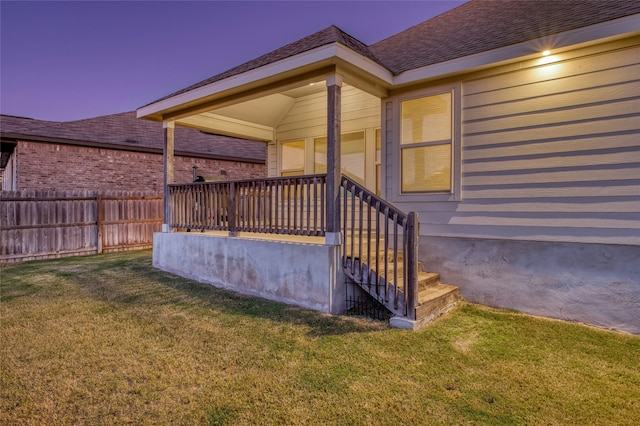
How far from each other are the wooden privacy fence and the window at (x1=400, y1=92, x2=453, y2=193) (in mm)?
9317

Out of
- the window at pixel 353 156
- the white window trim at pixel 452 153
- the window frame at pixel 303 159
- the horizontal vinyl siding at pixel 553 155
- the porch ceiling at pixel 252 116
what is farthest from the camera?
the window frame at pixel 303 159

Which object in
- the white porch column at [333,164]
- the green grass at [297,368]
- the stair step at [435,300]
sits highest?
the white porch column at [333,164]

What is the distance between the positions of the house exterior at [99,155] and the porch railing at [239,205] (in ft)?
21.9

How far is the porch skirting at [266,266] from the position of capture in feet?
15.7

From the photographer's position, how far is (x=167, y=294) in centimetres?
578

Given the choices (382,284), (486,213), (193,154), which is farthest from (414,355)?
(193,154)

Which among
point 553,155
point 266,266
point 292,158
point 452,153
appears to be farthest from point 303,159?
point 553,155

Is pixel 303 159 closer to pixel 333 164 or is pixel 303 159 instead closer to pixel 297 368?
pixel 333 164

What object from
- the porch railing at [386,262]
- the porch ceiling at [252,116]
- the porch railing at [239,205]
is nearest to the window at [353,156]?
the porch railing at [239,205]

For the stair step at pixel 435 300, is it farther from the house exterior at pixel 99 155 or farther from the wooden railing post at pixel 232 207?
the house exterior at pixel 99 155

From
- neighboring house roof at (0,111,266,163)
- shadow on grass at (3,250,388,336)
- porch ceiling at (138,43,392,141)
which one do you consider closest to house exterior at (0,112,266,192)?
neighboring house roof at (0,111,266,163)

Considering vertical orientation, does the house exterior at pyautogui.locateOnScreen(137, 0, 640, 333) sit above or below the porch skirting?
above

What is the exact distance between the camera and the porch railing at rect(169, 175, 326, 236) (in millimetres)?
5465

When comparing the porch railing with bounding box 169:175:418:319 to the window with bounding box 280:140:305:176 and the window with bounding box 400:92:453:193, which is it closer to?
the window with bounding box 400:92:453:193
